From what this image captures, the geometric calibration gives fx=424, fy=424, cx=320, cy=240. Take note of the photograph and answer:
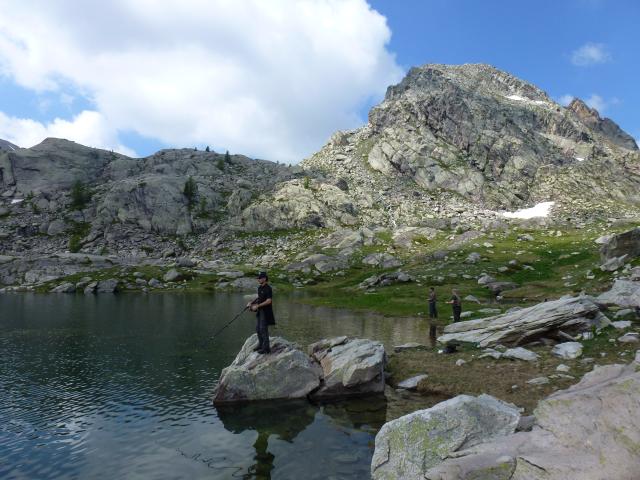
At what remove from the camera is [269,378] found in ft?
85.8

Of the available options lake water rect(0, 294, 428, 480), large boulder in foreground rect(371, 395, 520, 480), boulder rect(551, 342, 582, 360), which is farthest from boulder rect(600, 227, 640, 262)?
large boulder in foreground rect(371, 395, 520, 480)

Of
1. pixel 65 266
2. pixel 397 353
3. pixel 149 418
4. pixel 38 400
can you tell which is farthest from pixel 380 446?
pixel 65 266

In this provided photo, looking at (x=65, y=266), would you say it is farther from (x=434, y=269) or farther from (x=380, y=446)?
(x=380, y=446)

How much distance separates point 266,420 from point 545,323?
20990mm

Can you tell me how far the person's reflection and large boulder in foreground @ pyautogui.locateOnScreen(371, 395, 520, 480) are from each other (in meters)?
5.43

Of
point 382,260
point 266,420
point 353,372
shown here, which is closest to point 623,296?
point 353,372

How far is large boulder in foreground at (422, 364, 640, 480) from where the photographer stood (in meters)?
10.1

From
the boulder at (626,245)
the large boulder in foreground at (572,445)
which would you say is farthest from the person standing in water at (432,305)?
the large boulder in foreground at (572,445)

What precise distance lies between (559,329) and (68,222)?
20984 cm

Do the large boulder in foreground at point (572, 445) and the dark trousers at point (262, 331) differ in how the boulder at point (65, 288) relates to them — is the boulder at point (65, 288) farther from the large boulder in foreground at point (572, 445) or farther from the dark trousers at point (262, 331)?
the large boulder in foreground at point (572, 445)

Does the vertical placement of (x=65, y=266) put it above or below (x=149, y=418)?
above

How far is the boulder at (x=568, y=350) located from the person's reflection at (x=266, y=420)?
1589 centimetres

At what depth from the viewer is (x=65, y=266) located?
142000 millimetres

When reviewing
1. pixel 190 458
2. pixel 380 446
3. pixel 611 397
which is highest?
pixel 611 397
